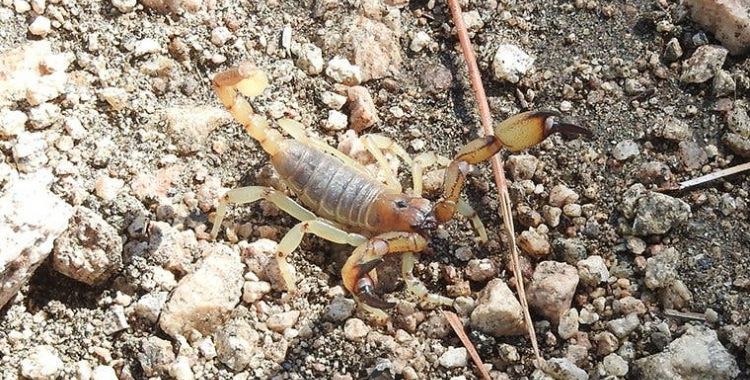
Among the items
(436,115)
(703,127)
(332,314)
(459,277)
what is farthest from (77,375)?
(703,127)

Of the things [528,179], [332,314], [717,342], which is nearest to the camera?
[717,342]

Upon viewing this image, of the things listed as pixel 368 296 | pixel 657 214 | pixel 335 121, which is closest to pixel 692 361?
pixel 657 214

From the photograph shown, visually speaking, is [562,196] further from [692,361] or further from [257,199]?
[257,199]

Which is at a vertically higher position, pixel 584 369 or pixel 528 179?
pixel 528 179

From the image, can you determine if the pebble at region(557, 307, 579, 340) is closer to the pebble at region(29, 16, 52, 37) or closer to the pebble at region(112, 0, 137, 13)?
the pebble at region(112, 0, 137, 13)

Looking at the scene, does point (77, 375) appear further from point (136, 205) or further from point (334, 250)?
point (334, 250)

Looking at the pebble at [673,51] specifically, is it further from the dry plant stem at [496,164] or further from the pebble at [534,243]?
the pebble at [534,243]

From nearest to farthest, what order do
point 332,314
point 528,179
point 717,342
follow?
point 717,342
point 332,314
point 528,179
